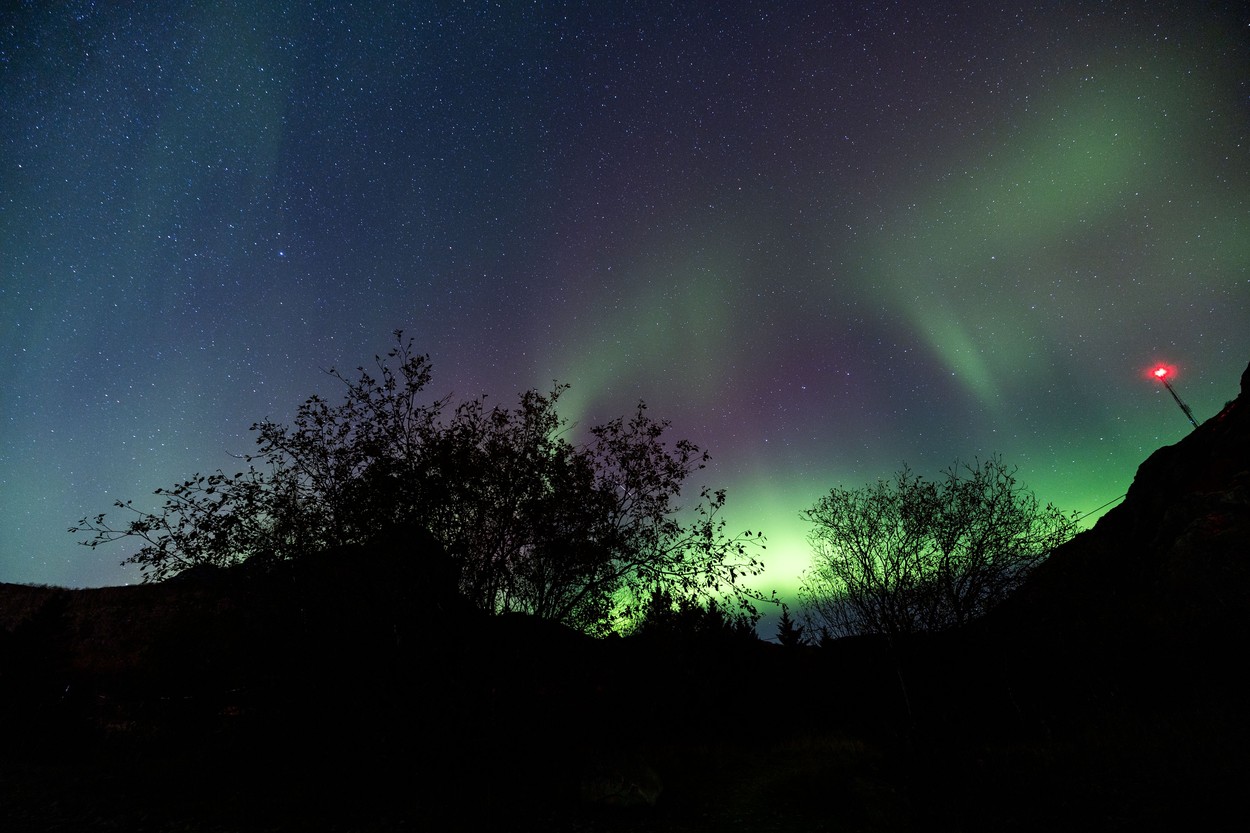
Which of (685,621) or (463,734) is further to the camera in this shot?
(685,621)

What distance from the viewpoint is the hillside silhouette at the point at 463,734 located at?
10703 millimetres

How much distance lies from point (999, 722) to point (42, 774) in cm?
3904

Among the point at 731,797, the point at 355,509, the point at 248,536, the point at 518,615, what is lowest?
the point at 731,797

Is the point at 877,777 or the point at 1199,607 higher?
the point at 1199,607

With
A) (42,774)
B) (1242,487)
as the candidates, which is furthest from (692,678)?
(1242,487)

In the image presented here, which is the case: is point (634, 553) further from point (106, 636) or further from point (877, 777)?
point (106, 636)

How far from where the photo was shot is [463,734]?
461 inches

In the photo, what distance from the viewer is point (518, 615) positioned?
14.5m

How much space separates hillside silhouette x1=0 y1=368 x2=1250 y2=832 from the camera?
10.7 metres

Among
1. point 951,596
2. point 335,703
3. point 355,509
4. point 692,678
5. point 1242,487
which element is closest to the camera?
point 335,703

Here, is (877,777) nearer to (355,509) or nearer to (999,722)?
(355,509)

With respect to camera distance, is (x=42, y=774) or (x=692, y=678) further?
(x=692, y=678)

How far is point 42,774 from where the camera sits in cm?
1321

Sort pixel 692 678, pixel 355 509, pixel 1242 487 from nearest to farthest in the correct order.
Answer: pixel 355 509
pixel 1242 487
pixel 692 678
